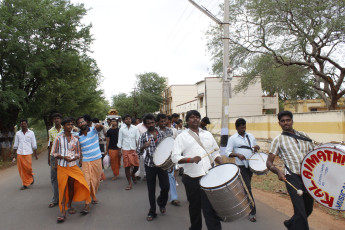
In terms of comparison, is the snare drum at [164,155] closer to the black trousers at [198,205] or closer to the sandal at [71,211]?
the black trousers at [198,205]

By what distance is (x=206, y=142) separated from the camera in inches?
163

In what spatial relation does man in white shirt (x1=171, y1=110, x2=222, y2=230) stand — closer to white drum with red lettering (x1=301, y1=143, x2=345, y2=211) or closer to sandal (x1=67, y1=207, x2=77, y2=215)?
white drum with red lettering (x1=301, y1=143, x2=345, y2=211)

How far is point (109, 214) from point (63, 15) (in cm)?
1377

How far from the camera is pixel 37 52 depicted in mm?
14891

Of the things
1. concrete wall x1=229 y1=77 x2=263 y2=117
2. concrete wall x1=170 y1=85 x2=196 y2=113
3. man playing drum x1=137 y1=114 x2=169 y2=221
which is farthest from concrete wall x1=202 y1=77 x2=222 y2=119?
man playing drum x1=137 y1=114 x2=169 y2=221

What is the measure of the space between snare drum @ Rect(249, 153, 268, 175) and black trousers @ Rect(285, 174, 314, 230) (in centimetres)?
131

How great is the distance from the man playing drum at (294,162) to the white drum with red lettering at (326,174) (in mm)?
232

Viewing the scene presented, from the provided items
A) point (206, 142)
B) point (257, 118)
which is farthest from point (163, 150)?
point (257, 118)

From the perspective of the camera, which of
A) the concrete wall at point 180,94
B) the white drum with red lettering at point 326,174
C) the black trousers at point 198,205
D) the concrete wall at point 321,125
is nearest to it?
the white drum with red lettering at point 326,174

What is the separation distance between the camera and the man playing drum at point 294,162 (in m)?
3.70

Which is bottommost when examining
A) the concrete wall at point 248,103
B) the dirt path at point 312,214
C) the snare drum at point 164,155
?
the dirt path at point 312,214

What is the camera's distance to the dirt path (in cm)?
499

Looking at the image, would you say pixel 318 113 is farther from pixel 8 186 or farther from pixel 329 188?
pixel 8 186

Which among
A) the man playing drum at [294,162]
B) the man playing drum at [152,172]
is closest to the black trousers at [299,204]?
the man playing drum at [294,162]
